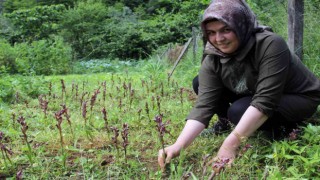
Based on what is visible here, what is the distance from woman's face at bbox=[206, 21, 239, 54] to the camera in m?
2.18

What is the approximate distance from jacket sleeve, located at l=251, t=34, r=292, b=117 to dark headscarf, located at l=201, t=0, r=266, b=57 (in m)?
0.12

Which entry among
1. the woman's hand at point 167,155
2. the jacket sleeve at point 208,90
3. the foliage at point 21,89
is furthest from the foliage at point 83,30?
the woman's hand at point 167,155

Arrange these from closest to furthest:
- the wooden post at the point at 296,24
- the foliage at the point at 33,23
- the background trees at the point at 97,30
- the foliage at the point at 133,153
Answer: the foliage at the point at 133,153 < the wooden post at the point at 296,24 < the background trees at the point at 97,30 < the foliage at the point at 33,23

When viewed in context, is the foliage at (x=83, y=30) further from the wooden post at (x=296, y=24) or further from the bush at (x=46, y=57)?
the wooden post at (x=296, y=24)

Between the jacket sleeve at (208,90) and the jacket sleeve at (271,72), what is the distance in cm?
34

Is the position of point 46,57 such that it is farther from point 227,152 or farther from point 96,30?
point 227,152

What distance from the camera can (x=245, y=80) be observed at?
7.96ft

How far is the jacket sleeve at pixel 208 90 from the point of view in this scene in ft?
8.07

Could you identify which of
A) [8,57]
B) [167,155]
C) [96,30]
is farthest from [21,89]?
[96,30]

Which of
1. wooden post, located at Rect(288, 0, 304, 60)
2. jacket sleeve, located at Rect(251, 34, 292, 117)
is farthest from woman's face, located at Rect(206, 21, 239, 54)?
wooden post, located at Rect(288, 0, 304, 60)

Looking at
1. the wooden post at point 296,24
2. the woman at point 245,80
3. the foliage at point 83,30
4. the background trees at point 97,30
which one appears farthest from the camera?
the foliage at point 83,30

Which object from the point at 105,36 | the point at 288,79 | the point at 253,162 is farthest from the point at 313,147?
the point at 105,36

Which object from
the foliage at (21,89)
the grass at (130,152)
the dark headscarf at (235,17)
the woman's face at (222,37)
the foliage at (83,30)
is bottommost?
the foliage at (83,30)

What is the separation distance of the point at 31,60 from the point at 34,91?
7594 mm
